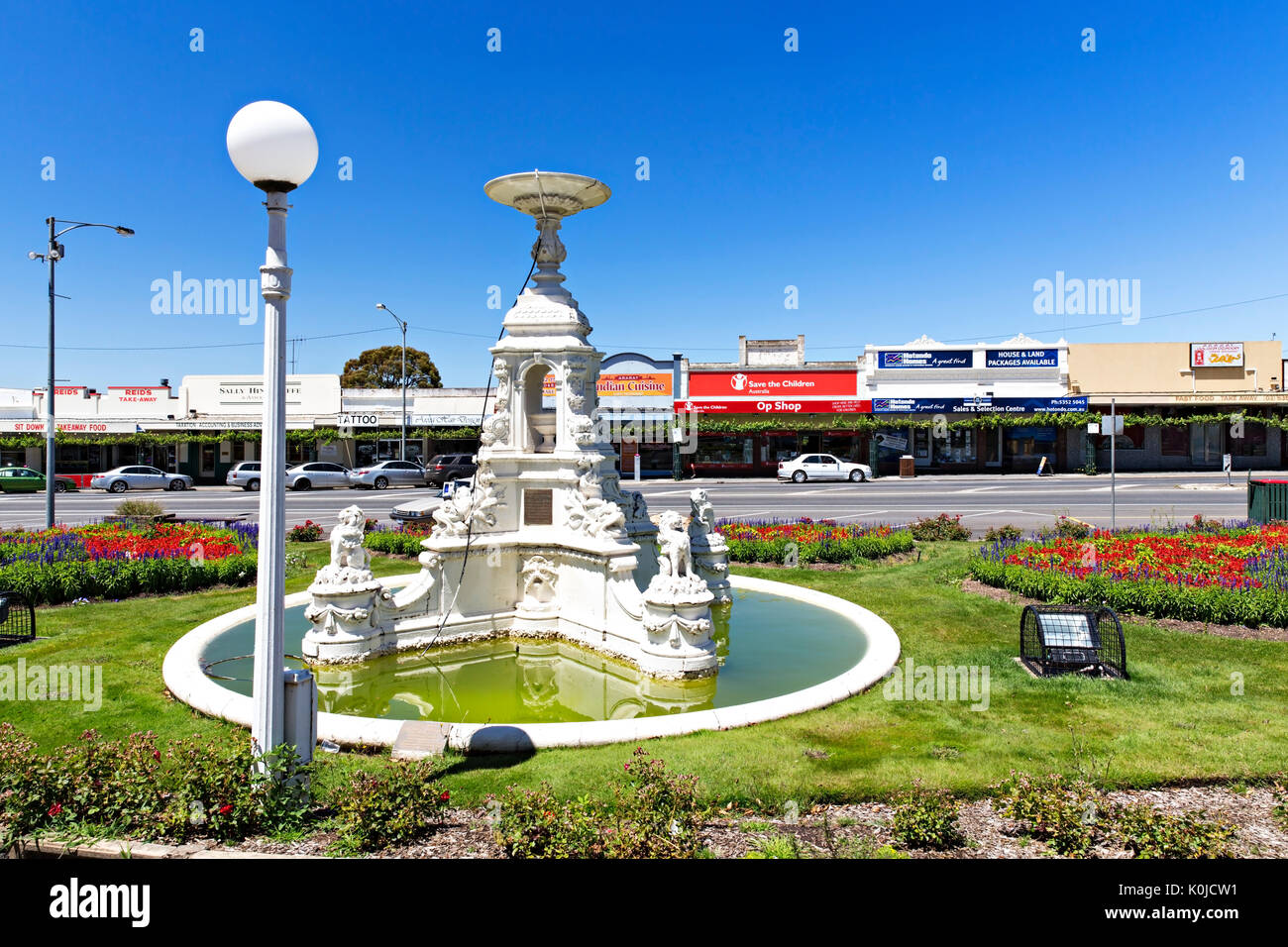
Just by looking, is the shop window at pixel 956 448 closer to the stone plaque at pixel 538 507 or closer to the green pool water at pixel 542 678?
the green pool water at pixel 542 678

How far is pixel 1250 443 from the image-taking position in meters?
42.8

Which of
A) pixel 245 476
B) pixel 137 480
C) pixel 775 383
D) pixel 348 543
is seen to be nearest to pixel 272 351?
pixel 348 543

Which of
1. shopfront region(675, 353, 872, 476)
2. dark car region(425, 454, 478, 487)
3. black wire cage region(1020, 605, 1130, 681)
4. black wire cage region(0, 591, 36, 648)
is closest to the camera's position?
black wire cage region(1020, 605, 1130, 681)

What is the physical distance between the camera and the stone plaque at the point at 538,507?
34.9ft

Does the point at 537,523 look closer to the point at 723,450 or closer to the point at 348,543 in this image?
the point at 348,543

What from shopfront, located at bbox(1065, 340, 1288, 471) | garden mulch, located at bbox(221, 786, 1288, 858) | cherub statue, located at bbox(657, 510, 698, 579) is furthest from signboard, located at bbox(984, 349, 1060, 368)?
garden mulch, located at bbox(221, 786, 1288, 858)

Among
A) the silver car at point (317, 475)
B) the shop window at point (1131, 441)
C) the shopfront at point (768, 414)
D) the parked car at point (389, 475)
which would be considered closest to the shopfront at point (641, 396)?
the shopfront at point (768, 414)

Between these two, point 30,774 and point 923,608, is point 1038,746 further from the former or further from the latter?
point 30,774

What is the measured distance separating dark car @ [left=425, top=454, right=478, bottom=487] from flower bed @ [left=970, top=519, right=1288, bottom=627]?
27777mm

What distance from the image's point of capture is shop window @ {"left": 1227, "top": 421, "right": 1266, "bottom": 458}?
140 feet

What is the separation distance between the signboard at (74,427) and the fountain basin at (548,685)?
41671mm

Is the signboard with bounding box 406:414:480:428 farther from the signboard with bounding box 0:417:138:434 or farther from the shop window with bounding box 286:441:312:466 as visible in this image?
the signboard with bounding box 0:417:138:434

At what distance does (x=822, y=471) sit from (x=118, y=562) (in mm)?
32132

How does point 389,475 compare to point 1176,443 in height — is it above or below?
below
